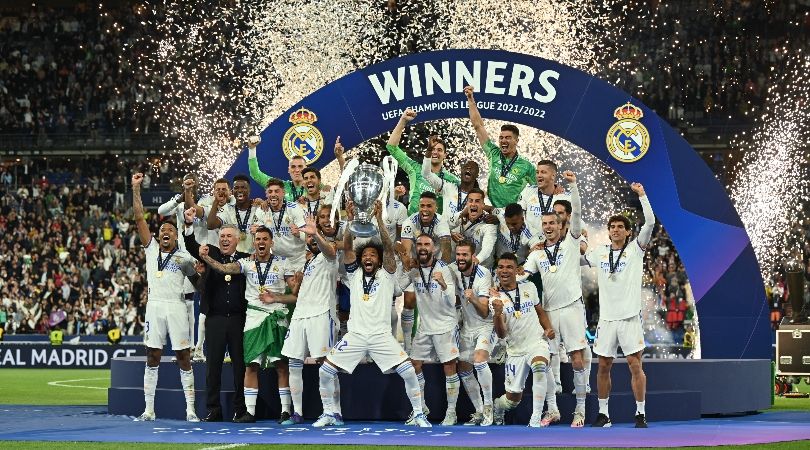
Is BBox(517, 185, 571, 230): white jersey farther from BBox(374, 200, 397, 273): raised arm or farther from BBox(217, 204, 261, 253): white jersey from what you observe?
BBox(217, 204, 261, 253): white jersey

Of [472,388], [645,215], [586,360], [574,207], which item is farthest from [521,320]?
[645,215]

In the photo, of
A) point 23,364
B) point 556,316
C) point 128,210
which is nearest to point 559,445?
point 556,316

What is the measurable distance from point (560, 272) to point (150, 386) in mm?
4708

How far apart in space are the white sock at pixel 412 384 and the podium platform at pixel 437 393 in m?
0.76

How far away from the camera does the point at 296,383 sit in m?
13.7

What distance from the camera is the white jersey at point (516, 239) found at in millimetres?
14195

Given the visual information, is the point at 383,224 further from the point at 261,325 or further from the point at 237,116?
the point at 237,116

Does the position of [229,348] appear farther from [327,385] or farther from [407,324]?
[407,324]

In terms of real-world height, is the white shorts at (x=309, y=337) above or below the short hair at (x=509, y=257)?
below

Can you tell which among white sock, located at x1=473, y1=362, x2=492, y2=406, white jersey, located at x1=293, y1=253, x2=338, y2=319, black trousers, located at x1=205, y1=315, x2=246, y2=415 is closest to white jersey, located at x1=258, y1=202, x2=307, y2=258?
white jersey, located at x1=293, y1=253, x2=338, y2=319

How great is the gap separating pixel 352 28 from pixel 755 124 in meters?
11.3

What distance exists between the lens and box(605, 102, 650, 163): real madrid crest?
1592cm

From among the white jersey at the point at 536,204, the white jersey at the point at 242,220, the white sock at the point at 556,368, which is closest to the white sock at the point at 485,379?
the white sock at the point at 556,368

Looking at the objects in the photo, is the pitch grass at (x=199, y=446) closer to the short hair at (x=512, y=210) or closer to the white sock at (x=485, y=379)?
the white sock at (x=485, y=379)
